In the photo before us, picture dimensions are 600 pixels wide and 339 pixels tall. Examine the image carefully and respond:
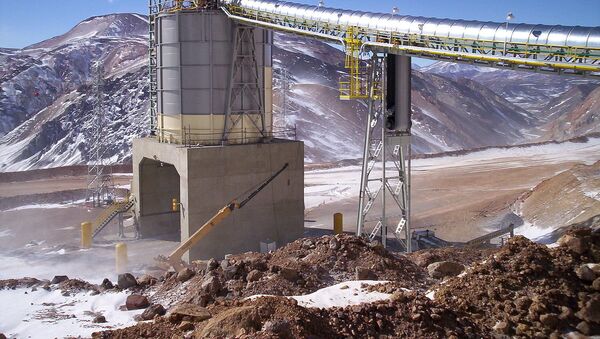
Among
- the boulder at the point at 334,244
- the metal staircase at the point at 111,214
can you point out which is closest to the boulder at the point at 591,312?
the boulder at the point at 334,244

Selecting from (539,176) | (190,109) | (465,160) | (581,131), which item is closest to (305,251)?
(190,109)

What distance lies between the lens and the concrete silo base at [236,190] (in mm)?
23984

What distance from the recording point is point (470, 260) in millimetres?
17344

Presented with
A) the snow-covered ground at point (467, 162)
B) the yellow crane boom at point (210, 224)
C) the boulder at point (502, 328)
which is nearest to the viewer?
the boulder at point (502, 328)

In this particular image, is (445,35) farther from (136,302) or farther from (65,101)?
(65,101)

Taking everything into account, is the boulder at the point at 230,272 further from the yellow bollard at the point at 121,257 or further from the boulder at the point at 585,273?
the yellow bollard at the point at 121,257

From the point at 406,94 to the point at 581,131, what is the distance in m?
74.2

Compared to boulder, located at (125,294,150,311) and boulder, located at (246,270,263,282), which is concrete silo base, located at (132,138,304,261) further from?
boulder, located at (246,270,263,282)

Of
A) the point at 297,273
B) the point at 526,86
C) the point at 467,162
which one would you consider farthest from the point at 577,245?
the point at 526,86

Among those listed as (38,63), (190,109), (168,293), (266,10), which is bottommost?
(168,293)

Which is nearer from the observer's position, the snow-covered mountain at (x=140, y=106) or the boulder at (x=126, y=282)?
the boulder at (x=126, y=282)

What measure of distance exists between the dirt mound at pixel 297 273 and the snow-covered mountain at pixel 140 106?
24644 millimetres

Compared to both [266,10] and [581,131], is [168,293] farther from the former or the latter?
[581,131]

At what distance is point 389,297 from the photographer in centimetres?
1166
